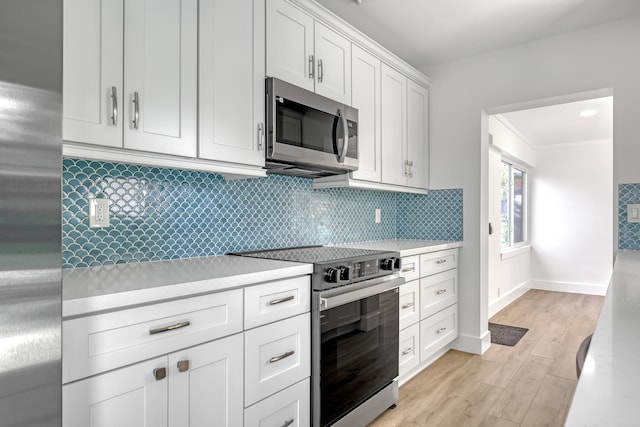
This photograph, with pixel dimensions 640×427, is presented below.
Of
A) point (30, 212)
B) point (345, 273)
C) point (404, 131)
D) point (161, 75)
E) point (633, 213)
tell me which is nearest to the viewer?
point (30, 212)

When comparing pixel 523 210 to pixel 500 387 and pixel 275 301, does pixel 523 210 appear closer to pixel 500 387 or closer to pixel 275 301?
pixel 500 387

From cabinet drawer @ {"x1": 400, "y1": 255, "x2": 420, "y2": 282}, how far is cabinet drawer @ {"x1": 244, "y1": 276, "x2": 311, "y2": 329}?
98 cm

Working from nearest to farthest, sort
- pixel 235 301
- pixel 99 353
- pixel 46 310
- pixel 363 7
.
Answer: pixel 46 310, pixel 99 353, pixel 235 301, pixel 363 7

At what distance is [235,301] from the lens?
1.49 metres

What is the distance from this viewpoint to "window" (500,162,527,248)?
558 centimetres

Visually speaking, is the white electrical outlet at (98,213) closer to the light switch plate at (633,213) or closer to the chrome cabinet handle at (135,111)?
the chrome cabinet handle at (135,111)

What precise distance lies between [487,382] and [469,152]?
6.11 feet

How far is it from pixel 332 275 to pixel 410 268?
39.2 inches

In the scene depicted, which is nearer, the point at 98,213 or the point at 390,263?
the point at 98,213

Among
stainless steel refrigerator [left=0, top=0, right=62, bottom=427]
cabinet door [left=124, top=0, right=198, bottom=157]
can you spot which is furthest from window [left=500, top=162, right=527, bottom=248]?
stainless steel refrigerator [left=0, top=0, right=62, bottom=427]

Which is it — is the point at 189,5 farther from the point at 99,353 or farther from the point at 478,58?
the point at 478,58

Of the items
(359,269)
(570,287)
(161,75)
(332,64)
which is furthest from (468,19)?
(570,287)

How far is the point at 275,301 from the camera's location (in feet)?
5.42

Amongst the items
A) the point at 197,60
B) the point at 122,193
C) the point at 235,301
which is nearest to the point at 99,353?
the point at 235,301
